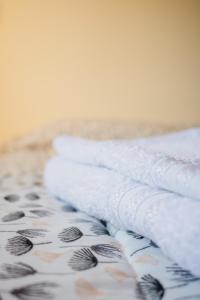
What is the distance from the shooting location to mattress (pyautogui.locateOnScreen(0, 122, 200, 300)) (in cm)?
41

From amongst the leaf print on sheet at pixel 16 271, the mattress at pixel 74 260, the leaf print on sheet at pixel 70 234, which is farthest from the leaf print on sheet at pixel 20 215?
the leaf print on sheet at pixel 16 271

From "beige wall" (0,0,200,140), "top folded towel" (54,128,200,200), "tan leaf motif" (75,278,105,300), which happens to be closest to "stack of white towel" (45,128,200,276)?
"top folded towel" (54,128,200,200)

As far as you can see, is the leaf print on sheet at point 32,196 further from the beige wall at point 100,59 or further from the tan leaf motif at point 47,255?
the beige wall at point 100,59

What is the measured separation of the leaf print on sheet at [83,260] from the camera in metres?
0.47

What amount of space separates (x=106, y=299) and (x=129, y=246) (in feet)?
0.54

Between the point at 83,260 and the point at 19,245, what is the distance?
0.39 feet

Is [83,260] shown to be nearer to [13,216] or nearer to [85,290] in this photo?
[85,290]

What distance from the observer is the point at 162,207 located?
19.0 inches

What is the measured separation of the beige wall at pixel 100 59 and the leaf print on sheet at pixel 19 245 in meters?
1.51

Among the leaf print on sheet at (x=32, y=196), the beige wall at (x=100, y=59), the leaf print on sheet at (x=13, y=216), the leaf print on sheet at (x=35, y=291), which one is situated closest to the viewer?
the leaf print on sheet at (x=35, y=291)

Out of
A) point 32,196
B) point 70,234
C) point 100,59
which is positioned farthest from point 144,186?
point 100,59

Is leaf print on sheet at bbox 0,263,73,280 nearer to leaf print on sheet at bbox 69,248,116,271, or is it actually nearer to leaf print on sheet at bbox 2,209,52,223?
leaf print on sheet at bbox 69,248,116,271

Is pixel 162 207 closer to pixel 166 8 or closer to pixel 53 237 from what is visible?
pixel 53 237

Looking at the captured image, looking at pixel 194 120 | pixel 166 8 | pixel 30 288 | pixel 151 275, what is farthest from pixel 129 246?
pixel 166 8
